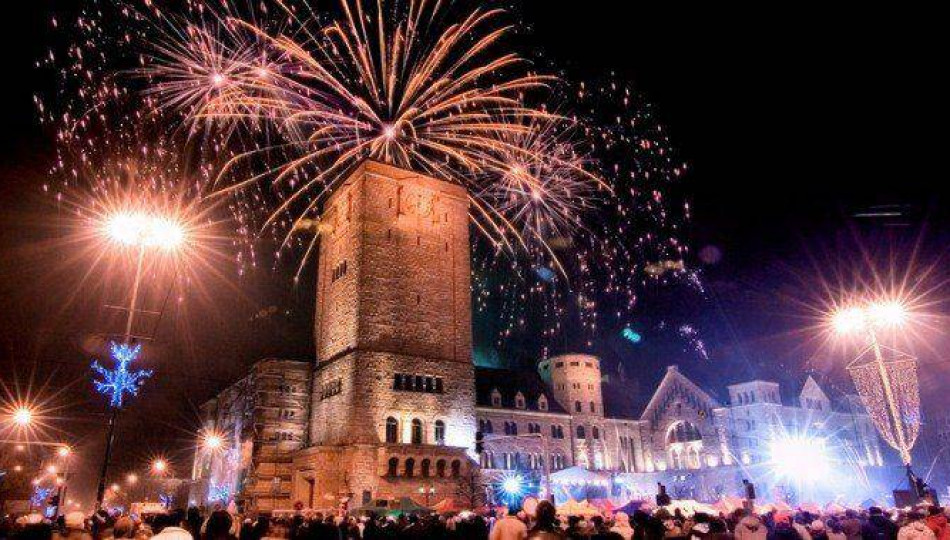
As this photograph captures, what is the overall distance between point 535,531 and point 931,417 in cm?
6411

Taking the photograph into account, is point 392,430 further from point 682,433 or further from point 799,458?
point 799,458

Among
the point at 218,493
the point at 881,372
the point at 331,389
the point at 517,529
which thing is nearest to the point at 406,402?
the point at 331,389

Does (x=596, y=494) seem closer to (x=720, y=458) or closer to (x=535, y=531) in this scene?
(x=720, y=458)

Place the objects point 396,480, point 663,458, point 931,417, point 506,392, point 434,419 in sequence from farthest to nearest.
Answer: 1. point 663,458
2. point 506,392
3. point 931,417
4. point 434,419
5. point 396,480

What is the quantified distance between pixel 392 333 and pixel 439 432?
785 centimetres

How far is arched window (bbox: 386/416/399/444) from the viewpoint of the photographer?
4225cm

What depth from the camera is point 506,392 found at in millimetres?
60906

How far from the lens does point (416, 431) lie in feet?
143

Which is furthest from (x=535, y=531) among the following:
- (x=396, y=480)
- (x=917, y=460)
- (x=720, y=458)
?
(x=917, y=460)

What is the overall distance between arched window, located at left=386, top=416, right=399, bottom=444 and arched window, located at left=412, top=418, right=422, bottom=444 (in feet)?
4.31

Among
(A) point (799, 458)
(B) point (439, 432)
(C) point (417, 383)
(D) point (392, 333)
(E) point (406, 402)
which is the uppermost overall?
(D) point (392, 333)

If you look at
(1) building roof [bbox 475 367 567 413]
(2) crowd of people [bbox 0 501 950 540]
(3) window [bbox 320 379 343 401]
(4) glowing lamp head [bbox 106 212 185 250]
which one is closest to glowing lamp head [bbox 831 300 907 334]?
(2) crowd of people [bbox 0 501 950 540]

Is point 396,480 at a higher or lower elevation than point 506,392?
lower

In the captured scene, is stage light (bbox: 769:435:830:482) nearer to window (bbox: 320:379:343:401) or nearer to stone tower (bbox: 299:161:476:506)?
stone tower (bbox: 299:161:476:506)
